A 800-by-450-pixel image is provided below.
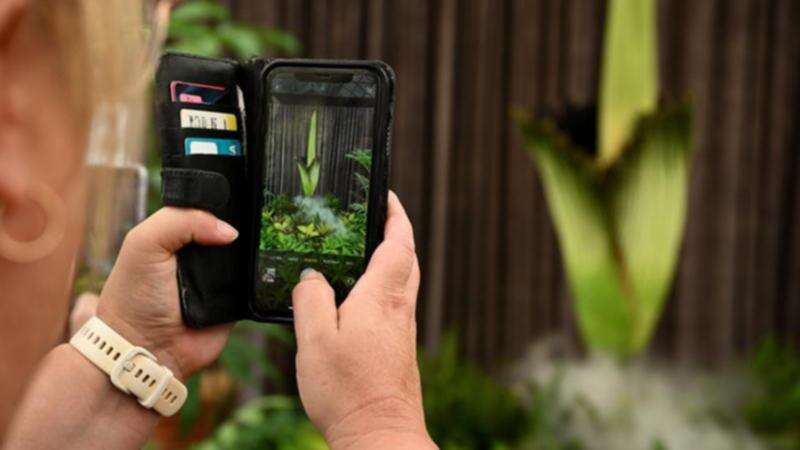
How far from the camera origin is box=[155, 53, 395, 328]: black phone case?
829 millimetres

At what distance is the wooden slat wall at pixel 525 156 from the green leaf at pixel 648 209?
1.95ft

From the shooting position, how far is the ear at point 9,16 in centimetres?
49

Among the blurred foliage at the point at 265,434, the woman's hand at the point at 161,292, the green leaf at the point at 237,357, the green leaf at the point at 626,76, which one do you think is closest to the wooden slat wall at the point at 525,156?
the green leaf at the point at 626,76

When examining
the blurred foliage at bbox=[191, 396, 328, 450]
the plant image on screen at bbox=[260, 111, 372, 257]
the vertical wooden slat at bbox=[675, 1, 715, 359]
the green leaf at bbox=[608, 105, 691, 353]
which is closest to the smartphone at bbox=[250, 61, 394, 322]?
the plant image on screen at bbox=[260, 111, 372, 257]

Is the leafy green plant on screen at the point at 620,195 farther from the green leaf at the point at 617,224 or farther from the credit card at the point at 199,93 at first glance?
the credit card at the point at 199,93

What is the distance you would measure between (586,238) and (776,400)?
620mm

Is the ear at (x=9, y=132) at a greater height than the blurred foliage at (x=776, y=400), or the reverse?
the ear at (x=9, y=132)

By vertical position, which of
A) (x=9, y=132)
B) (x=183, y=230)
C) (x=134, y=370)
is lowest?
(x=134, y=370)

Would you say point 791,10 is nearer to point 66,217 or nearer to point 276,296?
point 276,296

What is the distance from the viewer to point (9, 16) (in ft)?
1.62

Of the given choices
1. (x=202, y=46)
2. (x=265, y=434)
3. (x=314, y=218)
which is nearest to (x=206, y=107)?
(x=314, y=218)

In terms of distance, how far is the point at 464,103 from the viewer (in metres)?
3.46

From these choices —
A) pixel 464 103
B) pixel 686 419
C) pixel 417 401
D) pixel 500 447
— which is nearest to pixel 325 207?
pixel 417 401

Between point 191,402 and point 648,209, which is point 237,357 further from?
point 648,209
